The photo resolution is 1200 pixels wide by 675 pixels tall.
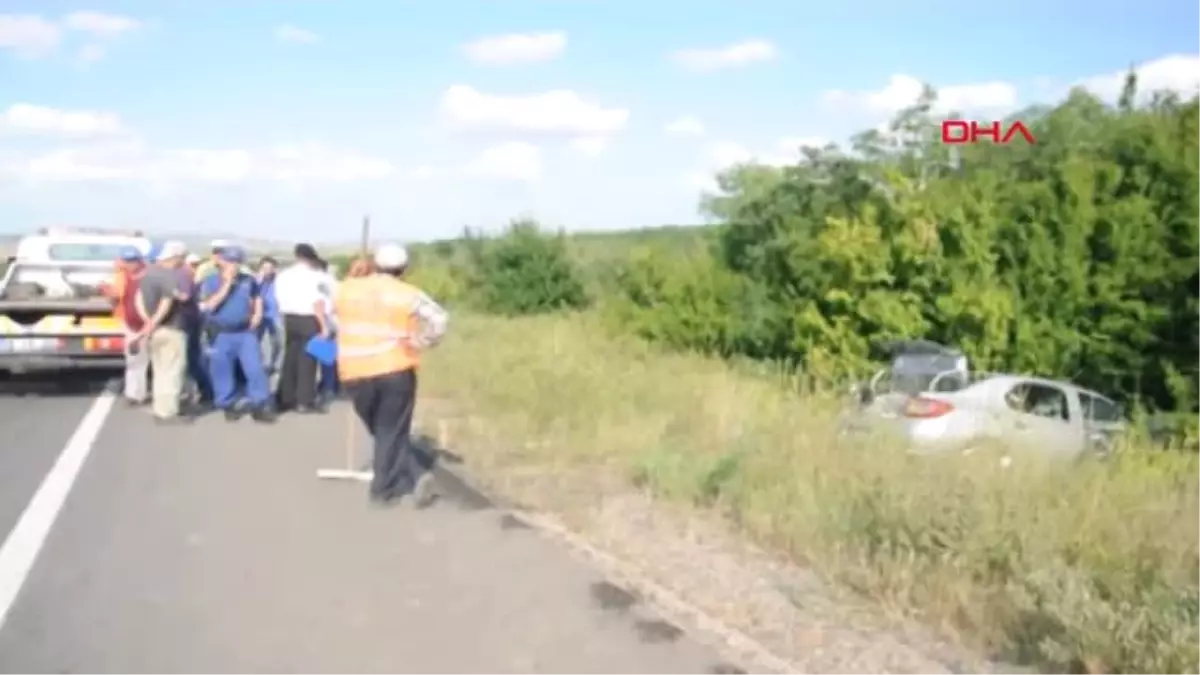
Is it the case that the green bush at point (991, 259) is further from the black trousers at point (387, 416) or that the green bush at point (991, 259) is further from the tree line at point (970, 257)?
the black trousers at point (387, 416)

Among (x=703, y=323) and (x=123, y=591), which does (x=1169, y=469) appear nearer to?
(x=123, y=591)

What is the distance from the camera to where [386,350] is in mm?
10578

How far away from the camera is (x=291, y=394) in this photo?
16.8 meters

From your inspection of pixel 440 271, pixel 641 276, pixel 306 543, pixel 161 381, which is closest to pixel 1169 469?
pixel 306 543

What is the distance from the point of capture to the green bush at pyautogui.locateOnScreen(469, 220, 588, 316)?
4556cm

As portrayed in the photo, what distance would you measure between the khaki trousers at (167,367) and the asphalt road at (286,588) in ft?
10.5

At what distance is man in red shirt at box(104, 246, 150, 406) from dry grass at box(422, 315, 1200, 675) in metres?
3.91

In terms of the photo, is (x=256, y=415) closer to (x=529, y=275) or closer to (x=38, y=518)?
(x=38, y=518)

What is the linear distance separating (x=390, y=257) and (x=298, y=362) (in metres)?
6.37

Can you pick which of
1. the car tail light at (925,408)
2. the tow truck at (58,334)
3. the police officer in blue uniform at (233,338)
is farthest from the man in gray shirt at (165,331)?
the car tail light at (925,408)

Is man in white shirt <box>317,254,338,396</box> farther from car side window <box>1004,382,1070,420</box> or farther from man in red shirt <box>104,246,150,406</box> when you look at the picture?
car side window <box>1004,382,1070,420</box>

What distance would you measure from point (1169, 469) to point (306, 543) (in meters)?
7.03

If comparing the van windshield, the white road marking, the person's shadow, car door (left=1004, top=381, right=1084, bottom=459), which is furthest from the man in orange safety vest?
the van windshield

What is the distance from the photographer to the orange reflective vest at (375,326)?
34.5 feet
